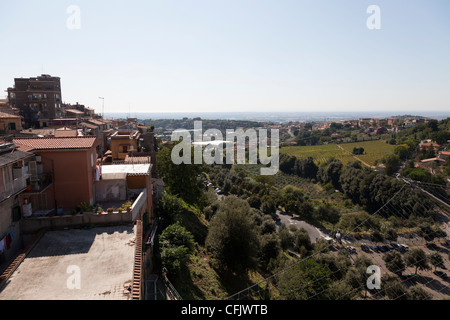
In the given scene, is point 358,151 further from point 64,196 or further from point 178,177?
point 64,196

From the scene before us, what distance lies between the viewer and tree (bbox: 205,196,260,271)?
1329 centimetres

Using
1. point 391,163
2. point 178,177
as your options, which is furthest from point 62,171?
point 391,163

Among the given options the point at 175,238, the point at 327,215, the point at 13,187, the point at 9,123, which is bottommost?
the point at 327,215

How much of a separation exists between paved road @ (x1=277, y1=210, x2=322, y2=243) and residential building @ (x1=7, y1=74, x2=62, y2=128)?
27.9 meters

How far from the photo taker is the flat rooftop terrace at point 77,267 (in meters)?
5.79

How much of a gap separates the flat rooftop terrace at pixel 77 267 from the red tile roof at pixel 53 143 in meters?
2.84

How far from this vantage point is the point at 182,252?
991 centimetres

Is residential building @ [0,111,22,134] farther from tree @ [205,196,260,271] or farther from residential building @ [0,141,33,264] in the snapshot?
tree @ [205,196,260,271]

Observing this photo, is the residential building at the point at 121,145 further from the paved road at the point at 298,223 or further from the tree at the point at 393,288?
the paved road at the point at 298,223

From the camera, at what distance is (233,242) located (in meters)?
13.5

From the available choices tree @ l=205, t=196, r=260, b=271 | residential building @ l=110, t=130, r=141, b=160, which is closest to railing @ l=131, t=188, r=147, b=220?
tree @ l=205, t=196, r=260, b=271

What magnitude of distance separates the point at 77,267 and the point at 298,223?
28.3 metres

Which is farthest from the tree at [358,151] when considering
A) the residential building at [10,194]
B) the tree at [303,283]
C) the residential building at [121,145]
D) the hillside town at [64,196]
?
the residential building at [10,194]
